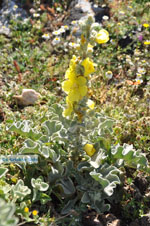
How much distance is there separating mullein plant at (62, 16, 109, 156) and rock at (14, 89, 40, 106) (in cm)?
163

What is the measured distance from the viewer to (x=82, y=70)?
8.49ft

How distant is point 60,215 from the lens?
9.86ft

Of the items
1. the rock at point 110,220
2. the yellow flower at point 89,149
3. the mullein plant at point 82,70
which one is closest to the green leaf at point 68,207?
the rock at point 110,220

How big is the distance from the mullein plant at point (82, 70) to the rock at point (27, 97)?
1.63m

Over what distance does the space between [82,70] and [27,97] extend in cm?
194

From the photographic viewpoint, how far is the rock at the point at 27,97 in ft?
14.3

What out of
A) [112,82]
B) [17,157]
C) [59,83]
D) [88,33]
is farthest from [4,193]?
[112,82]

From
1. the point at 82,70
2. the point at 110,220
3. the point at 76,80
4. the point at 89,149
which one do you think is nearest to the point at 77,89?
the point at 76,80

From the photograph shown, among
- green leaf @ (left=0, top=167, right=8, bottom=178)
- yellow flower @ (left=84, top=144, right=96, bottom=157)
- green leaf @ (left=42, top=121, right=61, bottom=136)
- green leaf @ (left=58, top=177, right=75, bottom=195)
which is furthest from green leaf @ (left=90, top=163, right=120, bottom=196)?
green leaf @ (left=0, top=167, right=8, bottom=178)

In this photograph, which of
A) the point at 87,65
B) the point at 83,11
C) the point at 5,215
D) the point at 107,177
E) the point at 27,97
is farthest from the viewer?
the point at 83,11

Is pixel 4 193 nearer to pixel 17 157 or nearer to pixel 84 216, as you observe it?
pixel 17 157

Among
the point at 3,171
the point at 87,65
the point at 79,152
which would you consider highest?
the point at 87,65

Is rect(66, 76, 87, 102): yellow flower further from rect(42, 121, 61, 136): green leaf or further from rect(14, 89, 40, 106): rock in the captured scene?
rect(14, 89, 40, 106): rock

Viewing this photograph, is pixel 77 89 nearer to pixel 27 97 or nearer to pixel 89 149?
pixel 89 149
